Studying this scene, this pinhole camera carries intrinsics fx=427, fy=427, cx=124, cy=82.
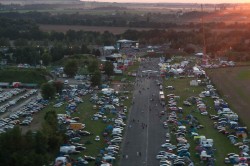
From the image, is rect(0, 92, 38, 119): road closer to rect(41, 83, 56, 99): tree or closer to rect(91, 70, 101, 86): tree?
rect(41, 83, 56, 99): tree

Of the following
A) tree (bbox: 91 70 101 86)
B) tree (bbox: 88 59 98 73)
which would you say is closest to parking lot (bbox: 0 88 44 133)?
tree (bbox: 91 70 101 86)

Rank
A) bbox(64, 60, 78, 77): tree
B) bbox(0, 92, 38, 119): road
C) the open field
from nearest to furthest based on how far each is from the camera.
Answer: bbox(0, 92, 38, 119): road → the open field → bbox(64, 60, 78, 77): tree

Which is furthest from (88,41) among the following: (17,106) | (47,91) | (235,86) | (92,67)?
(17,106)

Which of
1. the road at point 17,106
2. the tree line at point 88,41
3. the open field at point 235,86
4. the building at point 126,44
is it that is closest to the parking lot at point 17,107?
the road at point 17,106

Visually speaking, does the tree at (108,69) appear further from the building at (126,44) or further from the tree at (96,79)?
the building at (126,44)

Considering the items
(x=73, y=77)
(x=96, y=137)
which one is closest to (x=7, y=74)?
(x=73, y=77)

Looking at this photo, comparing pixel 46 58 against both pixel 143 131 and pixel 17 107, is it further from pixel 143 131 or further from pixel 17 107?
pixel 143 131

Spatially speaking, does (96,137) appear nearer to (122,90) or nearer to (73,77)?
(122,90)
